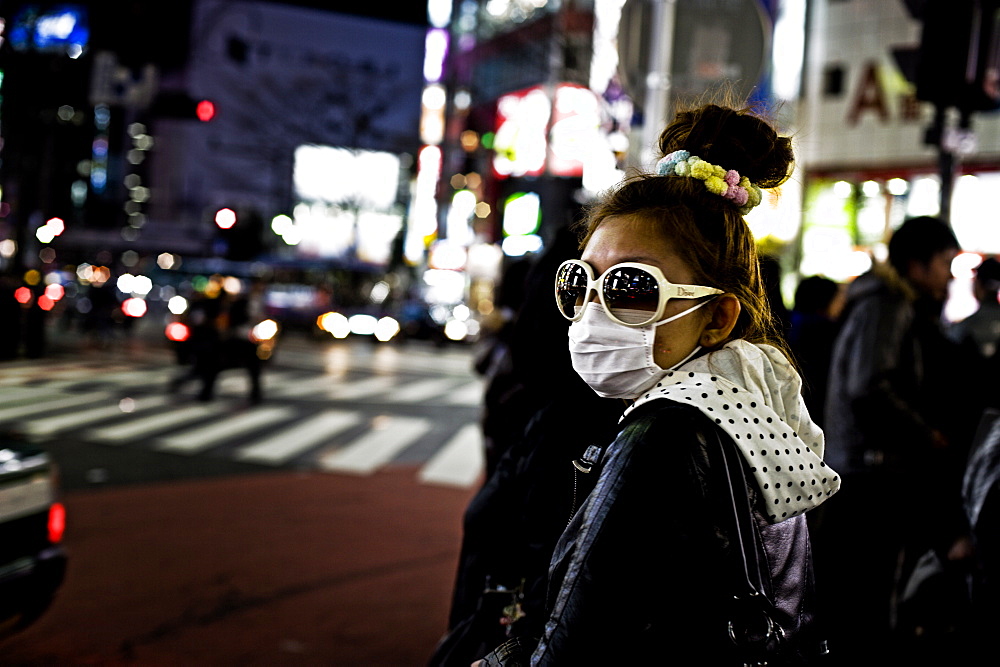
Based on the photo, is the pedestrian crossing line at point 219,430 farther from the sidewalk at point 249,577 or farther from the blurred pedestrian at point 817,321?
the blurred pedestrian at point 817,321

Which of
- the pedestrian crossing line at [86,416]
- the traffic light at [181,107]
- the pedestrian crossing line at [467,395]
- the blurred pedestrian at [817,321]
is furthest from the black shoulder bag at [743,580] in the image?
the pedestrian crossing line at [467,395]

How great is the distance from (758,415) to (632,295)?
0.29 m

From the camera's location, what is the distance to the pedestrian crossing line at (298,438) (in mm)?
9188

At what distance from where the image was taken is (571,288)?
1.61 meters

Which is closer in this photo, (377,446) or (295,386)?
(377,446)

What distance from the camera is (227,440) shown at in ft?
32.4

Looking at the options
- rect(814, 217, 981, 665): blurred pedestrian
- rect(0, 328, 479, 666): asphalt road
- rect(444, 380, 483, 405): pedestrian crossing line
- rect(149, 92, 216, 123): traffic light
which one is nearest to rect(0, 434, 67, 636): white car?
rect(0, 328, 479, 666): asphalt road

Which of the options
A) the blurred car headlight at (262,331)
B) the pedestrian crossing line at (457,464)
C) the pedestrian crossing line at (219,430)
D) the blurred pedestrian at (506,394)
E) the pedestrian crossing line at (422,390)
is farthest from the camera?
the pedestrian crossing line at (422,390)

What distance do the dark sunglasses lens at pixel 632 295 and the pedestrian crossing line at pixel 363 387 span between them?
43.5ft

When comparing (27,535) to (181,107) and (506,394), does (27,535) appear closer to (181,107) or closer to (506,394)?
(506,394)

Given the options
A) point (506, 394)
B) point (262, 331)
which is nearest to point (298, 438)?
point (262, 331)

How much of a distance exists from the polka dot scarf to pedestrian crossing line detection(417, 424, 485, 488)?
20.0 feet

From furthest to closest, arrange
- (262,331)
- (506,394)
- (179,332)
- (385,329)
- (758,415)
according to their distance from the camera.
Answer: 1. (385,329)
2. (179,332)
3. (262,331)
4. (506,394)
5. (758,415)

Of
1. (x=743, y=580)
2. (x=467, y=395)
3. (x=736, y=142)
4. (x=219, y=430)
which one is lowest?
(x=467, y=395)
